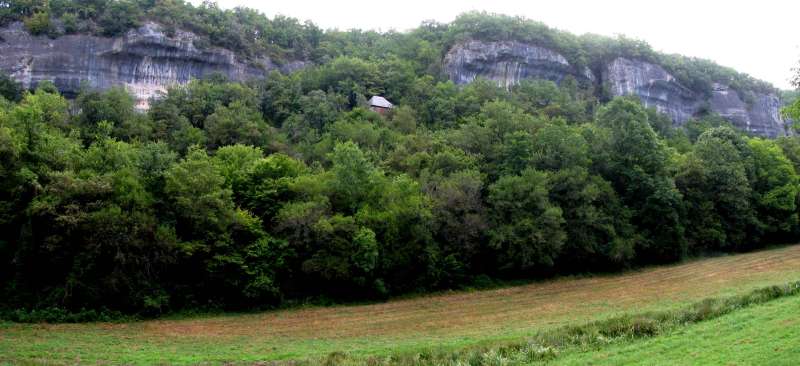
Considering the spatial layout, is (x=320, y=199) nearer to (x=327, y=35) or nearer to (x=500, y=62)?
(x=500, y=62)

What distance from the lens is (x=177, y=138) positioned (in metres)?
51.4

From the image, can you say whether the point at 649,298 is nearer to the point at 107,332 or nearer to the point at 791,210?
the point at 107,332

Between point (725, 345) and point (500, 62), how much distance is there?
7715cm

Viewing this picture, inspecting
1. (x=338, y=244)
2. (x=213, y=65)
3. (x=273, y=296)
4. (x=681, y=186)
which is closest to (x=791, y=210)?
(x=681, y=186)

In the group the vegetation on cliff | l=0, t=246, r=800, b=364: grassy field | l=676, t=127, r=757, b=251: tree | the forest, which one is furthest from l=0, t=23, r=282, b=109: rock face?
l=676, t=127, r=757, b=251: tree

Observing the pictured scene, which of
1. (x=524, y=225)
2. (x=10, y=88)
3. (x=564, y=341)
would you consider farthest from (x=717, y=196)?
(x=10, y=88)

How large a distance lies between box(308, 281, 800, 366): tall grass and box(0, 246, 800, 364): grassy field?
4.07ft

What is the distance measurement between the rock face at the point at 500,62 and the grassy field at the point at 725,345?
72.1 meters

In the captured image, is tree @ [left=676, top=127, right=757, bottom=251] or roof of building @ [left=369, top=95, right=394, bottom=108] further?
roof of building @ [left=369, top=95, right=394, bottom=108]

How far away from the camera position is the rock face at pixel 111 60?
207 feet

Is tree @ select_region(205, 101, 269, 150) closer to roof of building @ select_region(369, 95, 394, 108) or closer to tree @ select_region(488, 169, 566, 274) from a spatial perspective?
A: roof of building @ select_region(369, 95, 394, 108)

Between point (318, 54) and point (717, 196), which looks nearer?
point (717, 196)

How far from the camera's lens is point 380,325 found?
1012 inches

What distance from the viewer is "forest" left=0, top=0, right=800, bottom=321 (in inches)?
1112
